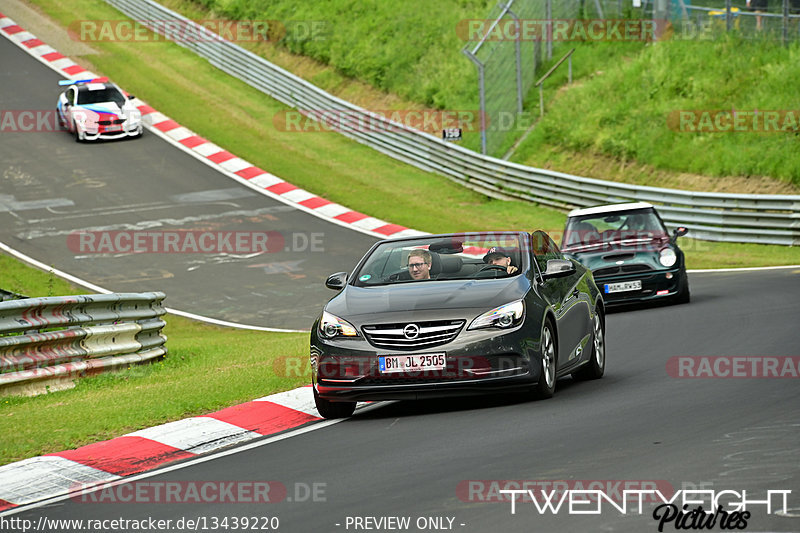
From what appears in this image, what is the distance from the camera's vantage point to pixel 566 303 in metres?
10.6

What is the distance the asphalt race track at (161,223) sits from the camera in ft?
72.5

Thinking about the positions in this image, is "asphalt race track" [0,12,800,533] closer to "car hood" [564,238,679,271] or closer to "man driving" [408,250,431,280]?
"car hood" [564,238,679,271]

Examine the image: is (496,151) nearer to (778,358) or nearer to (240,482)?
(778,358)

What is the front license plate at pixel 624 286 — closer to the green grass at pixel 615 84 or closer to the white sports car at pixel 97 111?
→ the green grass at pixel 615 84

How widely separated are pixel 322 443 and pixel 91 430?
1980mm

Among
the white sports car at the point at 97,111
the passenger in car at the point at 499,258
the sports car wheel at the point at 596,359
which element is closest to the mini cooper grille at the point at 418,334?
the passenger in car at the point at 499,258

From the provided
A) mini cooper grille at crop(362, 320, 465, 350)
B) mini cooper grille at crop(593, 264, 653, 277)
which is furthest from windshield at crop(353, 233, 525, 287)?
mini cooper grille at crop(593, 264, 653, 277)

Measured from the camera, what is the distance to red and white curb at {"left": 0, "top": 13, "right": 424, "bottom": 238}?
2858 cm

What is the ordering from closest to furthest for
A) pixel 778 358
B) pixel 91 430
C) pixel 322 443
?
1. pixel 322 443
2. pixel 91 430
3. pixel 778 358

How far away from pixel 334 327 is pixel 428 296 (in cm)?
78

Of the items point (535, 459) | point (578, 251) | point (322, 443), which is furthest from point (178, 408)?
point (578, 251)

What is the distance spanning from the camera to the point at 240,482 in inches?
293

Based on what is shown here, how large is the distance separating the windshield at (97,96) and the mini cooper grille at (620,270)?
20791mm

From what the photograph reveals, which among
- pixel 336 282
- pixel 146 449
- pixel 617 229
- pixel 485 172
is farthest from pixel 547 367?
pixel 485 172
